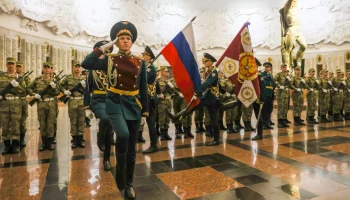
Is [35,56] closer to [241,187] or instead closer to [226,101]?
[226,101]

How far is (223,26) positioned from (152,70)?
72.3ft

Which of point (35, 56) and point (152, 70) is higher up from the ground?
point (35, 56)

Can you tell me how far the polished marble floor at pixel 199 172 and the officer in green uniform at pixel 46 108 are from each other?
29 cm

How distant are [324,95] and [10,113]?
911 centimetres

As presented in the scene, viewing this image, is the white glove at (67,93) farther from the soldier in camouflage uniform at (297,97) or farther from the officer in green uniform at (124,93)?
the soldier in camouflage uniform at (297,97)

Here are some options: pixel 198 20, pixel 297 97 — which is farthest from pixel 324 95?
pixel 198 20

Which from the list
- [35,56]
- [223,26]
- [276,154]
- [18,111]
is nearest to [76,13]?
[35,56]

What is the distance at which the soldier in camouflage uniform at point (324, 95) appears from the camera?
348 inches

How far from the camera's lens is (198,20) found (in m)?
24.9

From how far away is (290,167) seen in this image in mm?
3840

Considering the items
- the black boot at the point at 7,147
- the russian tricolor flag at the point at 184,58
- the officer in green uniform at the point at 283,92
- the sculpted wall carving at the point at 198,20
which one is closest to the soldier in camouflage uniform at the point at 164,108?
the russian tricolor flag at the point at 184,58

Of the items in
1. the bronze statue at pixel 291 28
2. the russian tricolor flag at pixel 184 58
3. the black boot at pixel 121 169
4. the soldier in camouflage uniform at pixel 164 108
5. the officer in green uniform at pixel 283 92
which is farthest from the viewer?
the bronze statue at pixel 291 28

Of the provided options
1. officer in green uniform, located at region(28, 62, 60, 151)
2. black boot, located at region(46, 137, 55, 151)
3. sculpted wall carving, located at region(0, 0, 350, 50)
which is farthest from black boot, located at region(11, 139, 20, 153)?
sculpted wall carving, located at region(0, 0, 350, 50)

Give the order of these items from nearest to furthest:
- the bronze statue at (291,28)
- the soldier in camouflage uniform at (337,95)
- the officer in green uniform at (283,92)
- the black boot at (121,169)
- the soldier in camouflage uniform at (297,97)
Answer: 1. the black boot at (121,169)
2. the officer in green uniform at (283,92)
3. the soldier in camouflage uniform at (297,97)
4. the soldier in camouflage uniform at (337,95)
5. the bronze statue at (291,28)
